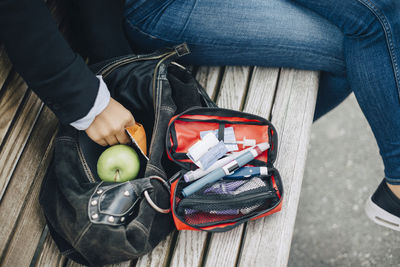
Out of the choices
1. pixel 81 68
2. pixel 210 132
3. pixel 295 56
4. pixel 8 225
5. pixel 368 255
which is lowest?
pixel 368 255

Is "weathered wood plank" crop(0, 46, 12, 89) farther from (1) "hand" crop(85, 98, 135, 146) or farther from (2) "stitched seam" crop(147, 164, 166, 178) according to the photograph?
(2) "stitched seam" crop(147, 164, 166, 178)

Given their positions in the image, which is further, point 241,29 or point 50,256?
point 241,29

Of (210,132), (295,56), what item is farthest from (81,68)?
(295,56)

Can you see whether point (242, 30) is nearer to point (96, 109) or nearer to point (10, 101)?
point (96, 109)

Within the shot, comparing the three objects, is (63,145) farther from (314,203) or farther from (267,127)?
(314,203)

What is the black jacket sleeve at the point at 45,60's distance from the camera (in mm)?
788

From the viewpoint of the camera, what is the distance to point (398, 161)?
3.53 feet

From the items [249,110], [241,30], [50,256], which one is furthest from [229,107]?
[50,256]

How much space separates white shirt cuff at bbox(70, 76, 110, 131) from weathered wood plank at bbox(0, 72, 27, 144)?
195 millimetres

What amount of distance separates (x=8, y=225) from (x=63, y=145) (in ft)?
0.91

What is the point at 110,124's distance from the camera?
0.95 m

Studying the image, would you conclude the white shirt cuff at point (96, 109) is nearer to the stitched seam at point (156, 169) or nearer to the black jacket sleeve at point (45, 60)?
the black jacket sleeve at point (45, 60)

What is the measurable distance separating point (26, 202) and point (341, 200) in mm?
1411

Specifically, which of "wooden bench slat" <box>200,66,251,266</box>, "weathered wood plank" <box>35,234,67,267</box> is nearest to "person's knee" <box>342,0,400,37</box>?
"wooden bench slat" <box>200,66,251,266</box>
